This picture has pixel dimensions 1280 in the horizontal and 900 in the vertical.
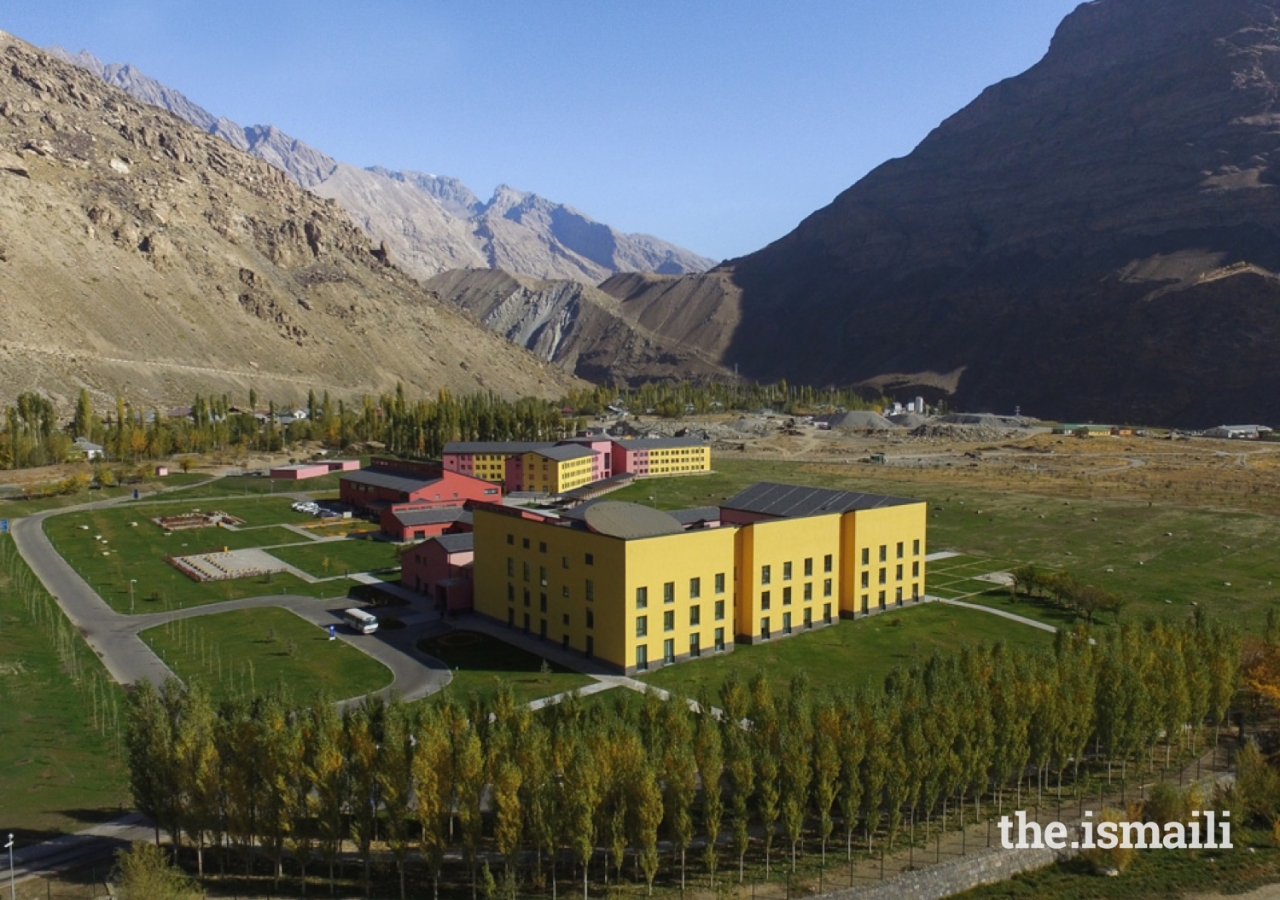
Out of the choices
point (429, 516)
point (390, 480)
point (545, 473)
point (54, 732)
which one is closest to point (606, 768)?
point (54, 732)

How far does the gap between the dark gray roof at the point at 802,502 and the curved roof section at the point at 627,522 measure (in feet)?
33.5

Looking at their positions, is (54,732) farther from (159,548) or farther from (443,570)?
(159,548)

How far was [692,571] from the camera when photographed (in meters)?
47.5

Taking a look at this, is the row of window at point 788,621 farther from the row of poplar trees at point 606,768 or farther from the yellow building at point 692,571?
the row of poplar trees at point 606,768

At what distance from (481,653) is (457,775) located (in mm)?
21755

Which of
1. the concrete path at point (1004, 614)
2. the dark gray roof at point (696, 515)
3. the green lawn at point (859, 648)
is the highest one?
the dark gray roof at point (696, 515)

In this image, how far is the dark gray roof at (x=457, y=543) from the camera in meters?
58.3

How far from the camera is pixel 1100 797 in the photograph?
3350 centimetres

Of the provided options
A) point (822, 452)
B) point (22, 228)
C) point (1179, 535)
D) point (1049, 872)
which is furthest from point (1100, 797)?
point (22, 228)

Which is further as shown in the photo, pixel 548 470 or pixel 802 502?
pixel 548 470

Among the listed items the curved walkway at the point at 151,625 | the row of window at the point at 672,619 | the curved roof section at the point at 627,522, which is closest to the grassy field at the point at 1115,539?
the row of window at the point at 672,619

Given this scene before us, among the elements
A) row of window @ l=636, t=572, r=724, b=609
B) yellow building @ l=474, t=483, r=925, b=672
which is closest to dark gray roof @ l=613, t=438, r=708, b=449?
yellow building @ l=474, t=483, r=925, b=672

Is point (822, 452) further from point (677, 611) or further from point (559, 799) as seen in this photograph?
point (559, 799)

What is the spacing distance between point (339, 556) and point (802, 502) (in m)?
37.6
